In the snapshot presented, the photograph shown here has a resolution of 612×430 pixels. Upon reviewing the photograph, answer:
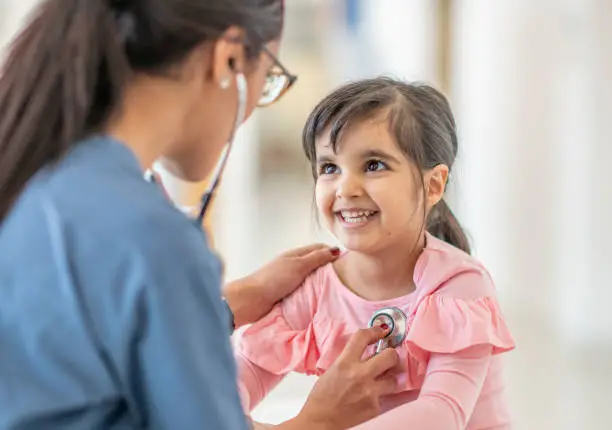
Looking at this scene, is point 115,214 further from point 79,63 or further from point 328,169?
point 328,169

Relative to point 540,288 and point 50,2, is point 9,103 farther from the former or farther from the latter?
point 540,288

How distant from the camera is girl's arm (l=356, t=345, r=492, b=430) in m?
0.90

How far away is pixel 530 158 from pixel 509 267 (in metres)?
0.43

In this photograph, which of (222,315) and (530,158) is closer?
(222,315)

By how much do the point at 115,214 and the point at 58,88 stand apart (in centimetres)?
14

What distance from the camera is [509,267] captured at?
3.31 m

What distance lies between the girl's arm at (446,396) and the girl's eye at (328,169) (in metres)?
→ 0.24

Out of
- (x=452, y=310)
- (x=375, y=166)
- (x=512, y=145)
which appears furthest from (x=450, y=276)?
(x=512, y=145)

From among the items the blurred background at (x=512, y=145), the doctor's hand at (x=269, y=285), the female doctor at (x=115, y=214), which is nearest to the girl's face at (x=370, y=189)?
the doctor's hand at (x=269, y=285)

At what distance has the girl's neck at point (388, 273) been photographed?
40.8 inches

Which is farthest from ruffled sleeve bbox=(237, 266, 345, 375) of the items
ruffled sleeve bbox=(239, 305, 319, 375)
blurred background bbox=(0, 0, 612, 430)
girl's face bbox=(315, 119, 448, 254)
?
blurred background bbox=(0, 0, 612, 430)

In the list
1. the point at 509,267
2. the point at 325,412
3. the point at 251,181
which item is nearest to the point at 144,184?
the point at 325,412

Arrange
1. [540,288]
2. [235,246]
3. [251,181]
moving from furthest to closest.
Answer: [540,288] → [251,181] → [235,246]

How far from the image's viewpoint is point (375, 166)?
999 millimetres
